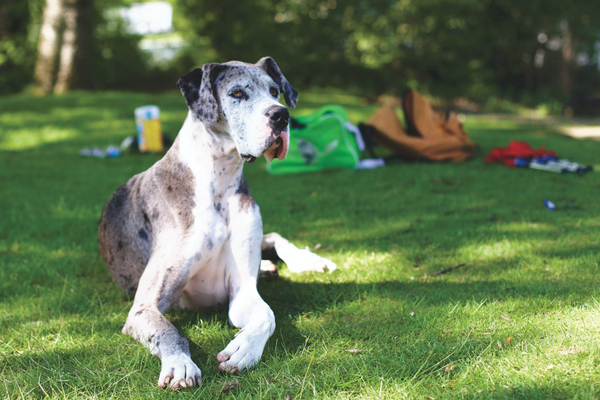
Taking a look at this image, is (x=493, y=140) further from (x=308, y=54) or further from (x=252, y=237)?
(x=308, y=54)

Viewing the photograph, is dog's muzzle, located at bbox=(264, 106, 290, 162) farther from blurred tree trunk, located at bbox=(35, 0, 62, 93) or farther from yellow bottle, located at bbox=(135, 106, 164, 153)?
blurred tree trunk, located at bbox=(35, 0, 62, 93)

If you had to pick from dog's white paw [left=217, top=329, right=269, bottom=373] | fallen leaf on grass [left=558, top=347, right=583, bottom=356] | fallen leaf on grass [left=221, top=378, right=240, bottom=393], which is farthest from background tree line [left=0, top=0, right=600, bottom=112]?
fallen leaf on grass [left=221, top=378, right=240, bottom=393]

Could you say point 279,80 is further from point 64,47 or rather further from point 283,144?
point 64,47

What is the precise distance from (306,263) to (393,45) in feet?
54.0

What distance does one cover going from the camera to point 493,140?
9789 millimetres

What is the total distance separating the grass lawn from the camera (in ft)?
7.86

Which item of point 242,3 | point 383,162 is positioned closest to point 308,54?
point 242,3

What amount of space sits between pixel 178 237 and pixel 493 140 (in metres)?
Result: 8.21

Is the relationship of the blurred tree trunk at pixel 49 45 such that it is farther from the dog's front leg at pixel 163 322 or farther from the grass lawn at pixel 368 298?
the dog's front leg at pixel 163 322

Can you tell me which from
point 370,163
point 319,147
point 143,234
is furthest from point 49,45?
point 143,234

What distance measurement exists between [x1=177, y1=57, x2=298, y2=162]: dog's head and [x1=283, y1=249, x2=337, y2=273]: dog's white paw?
4.06ft

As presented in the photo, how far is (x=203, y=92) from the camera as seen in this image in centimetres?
279

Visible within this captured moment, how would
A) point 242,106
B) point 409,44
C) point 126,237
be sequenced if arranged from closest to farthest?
point 242,106 < point 126,237 < point 409,44

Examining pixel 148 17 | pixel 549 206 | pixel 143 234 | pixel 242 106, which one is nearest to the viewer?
pixel 242 106
